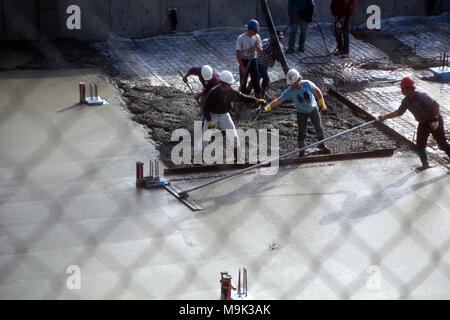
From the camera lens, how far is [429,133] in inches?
333

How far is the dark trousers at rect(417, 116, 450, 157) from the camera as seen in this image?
8359 millimetres

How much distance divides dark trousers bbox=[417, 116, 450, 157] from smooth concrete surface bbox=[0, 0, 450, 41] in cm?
580

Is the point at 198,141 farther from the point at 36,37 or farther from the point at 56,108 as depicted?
the point at 36,37

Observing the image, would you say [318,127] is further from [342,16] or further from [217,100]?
[342,16]

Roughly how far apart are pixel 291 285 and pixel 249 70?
205 inches

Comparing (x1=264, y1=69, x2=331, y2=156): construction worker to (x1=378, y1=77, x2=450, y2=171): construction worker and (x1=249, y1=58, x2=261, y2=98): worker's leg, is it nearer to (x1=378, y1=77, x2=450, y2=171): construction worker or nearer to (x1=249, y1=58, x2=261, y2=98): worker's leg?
(x1=378, y1=77, x2=450, y2=171): construction worker

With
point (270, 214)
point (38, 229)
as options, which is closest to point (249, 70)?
point (270, 214)

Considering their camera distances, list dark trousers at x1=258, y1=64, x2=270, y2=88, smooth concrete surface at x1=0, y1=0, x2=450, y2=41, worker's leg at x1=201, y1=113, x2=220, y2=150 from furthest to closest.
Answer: smooth concrete surface at x1=0, y1=0, x2=450, y2=41 → dark trousers at x1=258, y1=64, x2=270, y2=88 → worker's leg at x1=201, y1=113, x2=220, y2=150

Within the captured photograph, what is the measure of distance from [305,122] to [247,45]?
83.3 inches

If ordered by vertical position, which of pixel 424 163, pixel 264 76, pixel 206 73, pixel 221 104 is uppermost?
pixel 206 73

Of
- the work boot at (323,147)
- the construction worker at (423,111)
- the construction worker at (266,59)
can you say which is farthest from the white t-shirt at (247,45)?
the construction worker at (423,111)

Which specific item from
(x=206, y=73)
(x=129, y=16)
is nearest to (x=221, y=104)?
(x=206, y=73)

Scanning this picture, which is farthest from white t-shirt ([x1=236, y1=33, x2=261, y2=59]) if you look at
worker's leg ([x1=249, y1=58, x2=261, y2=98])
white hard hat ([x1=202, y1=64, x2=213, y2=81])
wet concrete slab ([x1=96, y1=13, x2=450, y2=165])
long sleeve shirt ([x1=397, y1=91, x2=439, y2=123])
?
long sleeve shirt ([x1=397, y1=91, x2=439, y2=123])
